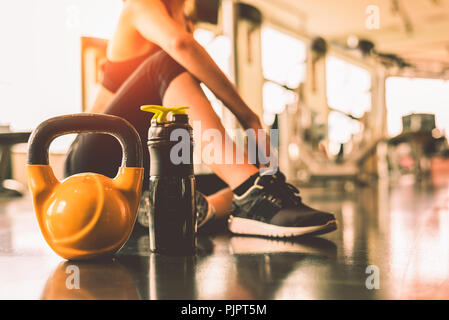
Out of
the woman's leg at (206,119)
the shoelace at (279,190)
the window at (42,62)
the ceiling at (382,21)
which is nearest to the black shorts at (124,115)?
the woman's leg at (206,119)

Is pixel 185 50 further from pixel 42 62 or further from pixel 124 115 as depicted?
pixel 42 62

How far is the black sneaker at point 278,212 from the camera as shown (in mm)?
900

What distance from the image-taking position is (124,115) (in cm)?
100

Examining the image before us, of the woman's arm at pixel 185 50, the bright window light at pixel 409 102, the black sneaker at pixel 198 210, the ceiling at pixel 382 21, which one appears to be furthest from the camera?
the bright window light at pixel 409 102

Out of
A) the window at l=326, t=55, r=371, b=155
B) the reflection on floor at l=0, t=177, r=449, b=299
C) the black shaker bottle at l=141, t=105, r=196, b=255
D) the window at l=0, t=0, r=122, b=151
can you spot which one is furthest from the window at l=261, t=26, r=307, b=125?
the black shaker bottle at l=141, t=105, r=196, b=255

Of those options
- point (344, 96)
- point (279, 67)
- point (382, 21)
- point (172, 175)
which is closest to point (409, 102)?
point (344, 96)

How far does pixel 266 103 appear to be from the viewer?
224 inches

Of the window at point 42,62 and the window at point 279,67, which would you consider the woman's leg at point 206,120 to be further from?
the window at point 279,67

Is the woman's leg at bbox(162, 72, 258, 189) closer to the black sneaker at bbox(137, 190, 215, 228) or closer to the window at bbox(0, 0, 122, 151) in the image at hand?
the black sneaker at bbox(137, 190, 215, 228)

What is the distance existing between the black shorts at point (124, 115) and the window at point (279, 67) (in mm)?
4432

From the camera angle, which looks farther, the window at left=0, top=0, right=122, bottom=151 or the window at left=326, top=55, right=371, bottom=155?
the window at left=326, top=55, right=371, bottom=155

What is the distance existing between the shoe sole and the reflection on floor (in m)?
0.02

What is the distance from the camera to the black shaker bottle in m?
0.73

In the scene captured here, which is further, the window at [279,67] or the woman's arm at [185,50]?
the window at [279,67]
